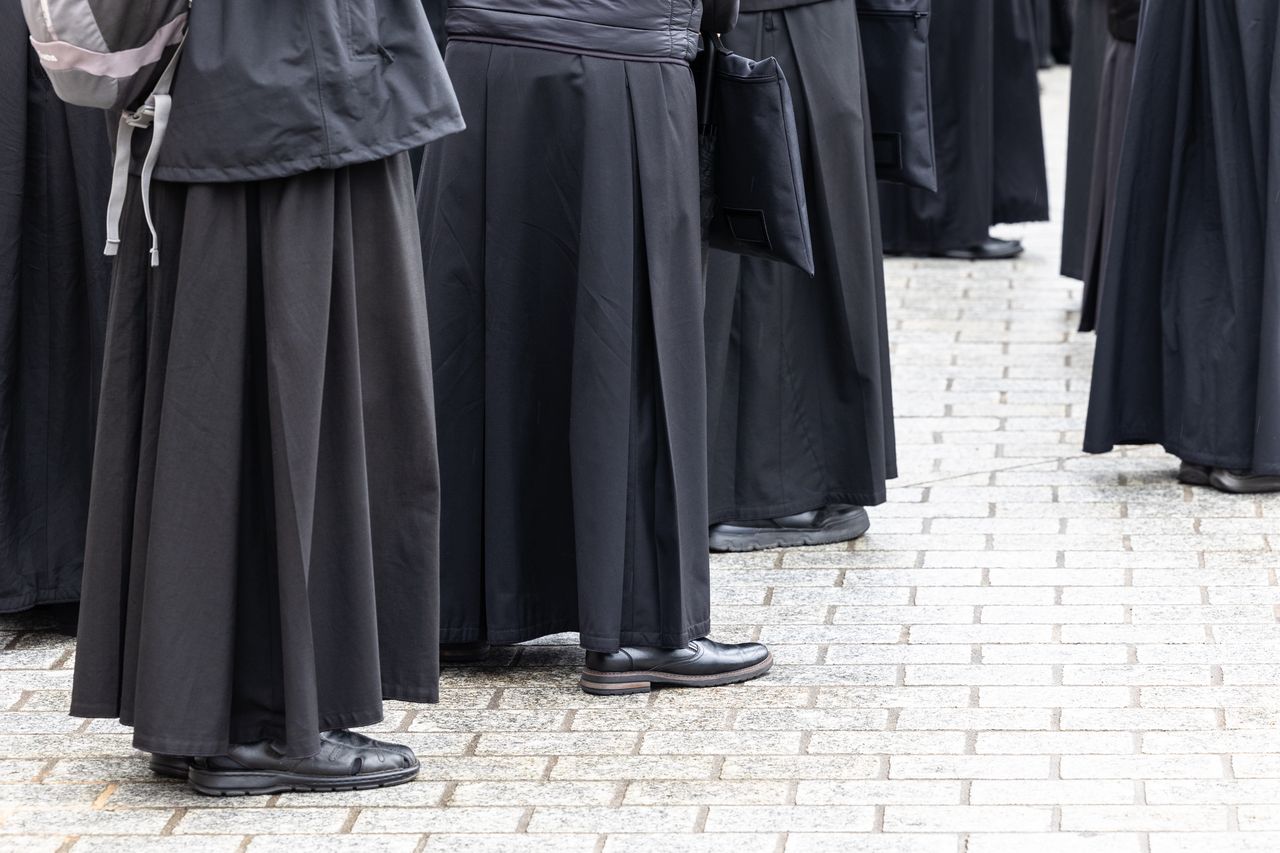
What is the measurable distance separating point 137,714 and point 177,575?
0.27m

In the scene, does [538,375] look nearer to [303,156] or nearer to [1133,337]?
[303,156]

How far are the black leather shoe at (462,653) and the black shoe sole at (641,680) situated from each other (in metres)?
0.28

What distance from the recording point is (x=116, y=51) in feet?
11.6

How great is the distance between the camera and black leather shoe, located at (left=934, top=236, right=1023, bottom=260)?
9570 millimetres

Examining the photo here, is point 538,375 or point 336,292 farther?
point 538,375

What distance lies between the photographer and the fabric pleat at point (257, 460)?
3.67 m

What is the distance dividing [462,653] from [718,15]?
1.45 m

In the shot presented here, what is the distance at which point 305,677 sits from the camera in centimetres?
373

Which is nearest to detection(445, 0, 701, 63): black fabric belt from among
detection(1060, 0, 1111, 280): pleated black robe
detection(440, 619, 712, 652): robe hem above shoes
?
detection(440, 619, 712, 652): robe hem above shoes

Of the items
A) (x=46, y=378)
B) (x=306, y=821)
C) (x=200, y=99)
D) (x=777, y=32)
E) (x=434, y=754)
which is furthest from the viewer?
(x=777, y=32)

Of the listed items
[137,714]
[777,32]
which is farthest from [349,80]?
[777,32]

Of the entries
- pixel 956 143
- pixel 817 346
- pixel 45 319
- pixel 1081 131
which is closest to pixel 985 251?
pixel 956 143

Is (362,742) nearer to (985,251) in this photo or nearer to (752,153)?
(752,153)

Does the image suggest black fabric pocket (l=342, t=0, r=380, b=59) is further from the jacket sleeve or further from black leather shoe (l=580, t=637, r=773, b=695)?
black leather shoe (l=580, t=637, r=773, b=695)
